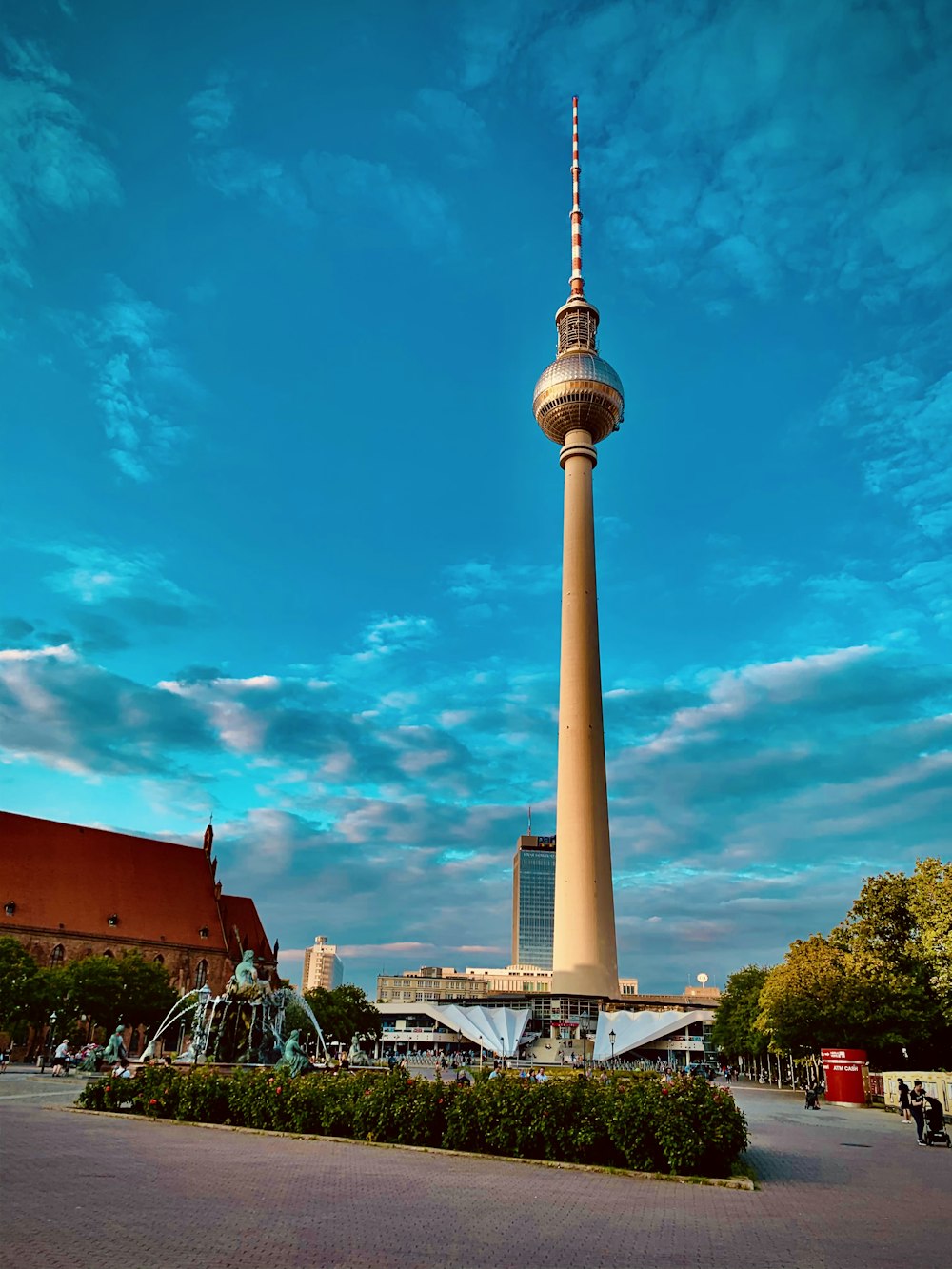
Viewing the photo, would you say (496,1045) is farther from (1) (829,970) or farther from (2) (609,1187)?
(2) (609,1187)

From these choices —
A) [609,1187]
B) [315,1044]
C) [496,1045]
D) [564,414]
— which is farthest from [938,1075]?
[564,414]

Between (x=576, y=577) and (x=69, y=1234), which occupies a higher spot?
(x=576, y=577)

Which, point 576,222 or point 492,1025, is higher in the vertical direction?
point 576,222

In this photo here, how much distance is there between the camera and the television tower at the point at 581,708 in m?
93.4

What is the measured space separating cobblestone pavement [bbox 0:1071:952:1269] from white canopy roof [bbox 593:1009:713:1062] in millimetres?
68664

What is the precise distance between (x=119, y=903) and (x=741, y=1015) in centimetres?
5643

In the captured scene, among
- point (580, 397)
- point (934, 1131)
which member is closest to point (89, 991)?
point (934, 1131)

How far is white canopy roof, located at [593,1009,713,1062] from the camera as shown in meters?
85.9

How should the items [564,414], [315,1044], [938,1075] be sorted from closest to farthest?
[938,1075] → [315,1044] → [564,414]

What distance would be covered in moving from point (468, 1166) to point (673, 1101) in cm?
416

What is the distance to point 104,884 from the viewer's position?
8712 centimetres

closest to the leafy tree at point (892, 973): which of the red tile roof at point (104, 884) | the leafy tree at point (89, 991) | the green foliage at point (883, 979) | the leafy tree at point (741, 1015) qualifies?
the green foliage at point (883, 979)

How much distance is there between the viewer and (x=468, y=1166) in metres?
18.2

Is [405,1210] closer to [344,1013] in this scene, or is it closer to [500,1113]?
[500,1113]
